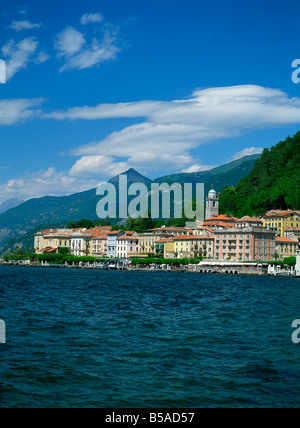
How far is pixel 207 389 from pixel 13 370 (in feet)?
18.5

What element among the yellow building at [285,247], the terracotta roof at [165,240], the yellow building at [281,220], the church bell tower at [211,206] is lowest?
the yellow building at [285,247]

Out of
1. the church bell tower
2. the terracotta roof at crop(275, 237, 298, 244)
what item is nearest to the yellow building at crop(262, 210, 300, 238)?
the terracotta roof at crop(275, 237, 298, 244)

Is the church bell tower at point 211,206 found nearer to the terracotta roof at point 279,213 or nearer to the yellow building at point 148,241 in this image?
the yellow building at point 148,241

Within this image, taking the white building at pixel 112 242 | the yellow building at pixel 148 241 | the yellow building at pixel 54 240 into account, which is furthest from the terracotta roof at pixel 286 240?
the yellow building at pixel 54 240

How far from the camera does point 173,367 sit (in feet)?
56.2

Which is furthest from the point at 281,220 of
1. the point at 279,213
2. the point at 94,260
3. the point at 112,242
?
the point at 94,260

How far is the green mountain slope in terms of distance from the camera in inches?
5837

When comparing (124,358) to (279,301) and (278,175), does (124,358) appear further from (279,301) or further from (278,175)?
(278,175)

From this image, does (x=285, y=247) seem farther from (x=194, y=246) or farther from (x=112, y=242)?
(x=112, y=242)

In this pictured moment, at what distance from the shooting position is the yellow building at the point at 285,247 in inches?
5221

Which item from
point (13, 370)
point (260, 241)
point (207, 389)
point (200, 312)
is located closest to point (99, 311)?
point (200, 312)

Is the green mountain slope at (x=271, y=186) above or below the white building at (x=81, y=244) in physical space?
above

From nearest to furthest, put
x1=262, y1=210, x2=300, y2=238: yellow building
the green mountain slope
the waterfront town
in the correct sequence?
the waterfront town → x1=262, y1=210, x2=300, y2=238: yellow building → the green mountain slope

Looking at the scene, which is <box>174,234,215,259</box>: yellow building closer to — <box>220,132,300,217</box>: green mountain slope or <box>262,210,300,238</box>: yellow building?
<box>262,210,300,238</box>: yellow building
